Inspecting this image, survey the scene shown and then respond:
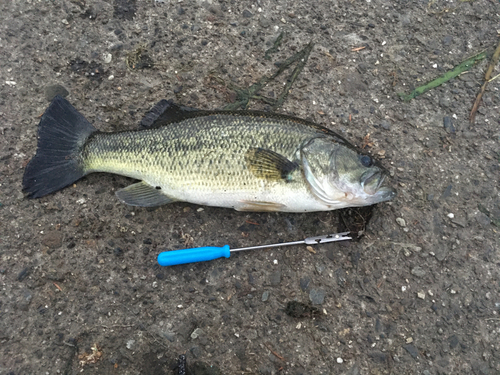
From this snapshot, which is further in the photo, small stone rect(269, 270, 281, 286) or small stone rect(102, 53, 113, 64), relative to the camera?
small stone rect(102, 53, 113, 64)

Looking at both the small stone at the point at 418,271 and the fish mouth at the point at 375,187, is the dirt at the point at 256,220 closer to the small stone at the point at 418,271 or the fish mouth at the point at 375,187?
the small stone at the point at 418,271

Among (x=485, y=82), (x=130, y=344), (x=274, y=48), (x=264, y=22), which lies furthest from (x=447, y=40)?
(x=130, y=344)

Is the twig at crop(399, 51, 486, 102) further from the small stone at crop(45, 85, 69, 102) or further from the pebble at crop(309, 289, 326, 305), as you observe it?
the small stone at crop(45, 85, 69, 102)

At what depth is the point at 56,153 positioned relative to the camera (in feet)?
11.0

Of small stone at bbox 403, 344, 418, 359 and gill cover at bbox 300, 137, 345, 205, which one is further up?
gill cover at bbox 300, 137, 345, 205

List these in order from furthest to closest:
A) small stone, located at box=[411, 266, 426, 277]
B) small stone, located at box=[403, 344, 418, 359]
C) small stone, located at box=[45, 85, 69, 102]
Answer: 1. small stone, located at box=[45, 85, 69, 102]
2. small stone, located at box=[411, 266, 426, 277]
3. small stone, located at box=[403, 344, 418, 359]

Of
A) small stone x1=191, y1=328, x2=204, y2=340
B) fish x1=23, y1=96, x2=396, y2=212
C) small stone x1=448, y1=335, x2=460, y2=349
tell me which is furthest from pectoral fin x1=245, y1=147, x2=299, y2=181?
small stone x1=448, y1=335, x2=460, y2=349

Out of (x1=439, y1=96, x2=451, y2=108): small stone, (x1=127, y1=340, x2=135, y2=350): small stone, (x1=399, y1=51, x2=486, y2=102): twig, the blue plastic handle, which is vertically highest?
(x1=399, y1=51, x2=486, y2=102): twig

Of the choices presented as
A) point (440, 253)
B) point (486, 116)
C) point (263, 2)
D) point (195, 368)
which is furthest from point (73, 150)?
point (486, 116)

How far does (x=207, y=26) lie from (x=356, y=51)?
1.86m

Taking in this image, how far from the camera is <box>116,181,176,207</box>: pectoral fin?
3.30 metres

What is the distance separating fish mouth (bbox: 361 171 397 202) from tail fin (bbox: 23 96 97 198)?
2906 millimetres

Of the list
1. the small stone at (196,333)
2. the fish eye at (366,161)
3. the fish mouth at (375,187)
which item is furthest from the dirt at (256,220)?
the fish eye at (366,161)

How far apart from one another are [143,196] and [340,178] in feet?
6.60
